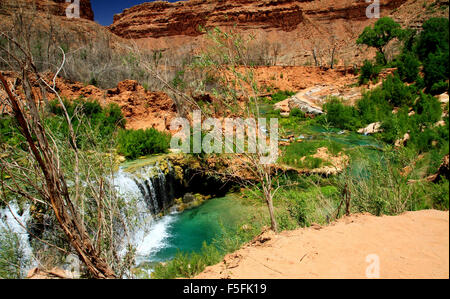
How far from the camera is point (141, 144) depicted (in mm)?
8906

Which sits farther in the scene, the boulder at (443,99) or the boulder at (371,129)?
the boulder at (371,129)

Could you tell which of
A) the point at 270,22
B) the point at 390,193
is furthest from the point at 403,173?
the point at 270,22

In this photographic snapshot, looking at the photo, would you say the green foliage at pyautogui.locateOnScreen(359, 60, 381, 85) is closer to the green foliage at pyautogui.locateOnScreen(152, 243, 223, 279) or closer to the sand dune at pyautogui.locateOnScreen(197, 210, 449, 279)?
the sand dune at pyautogui.locateOnScreen(197, 210, 449, 279)

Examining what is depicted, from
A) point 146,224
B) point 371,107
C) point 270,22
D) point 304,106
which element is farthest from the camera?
point 270,22

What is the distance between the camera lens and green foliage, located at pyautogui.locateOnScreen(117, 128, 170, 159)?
874 cm

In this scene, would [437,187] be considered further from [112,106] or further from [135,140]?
[112,106]

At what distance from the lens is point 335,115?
1248 centimetres

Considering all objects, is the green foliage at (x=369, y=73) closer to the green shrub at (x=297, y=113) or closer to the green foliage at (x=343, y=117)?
the green foliage at (x=343, y=117)

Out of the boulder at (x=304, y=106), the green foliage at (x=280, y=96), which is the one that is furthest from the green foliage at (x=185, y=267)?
the green foliage at (x=280, y=96)

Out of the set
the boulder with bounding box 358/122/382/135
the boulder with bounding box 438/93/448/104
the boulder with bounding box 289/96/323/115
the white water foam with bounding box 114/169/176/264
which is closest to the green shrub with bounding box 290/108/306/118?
the boulder with bounding box 289/96/323/115

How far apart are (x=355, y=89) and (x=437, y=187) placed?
584 inches

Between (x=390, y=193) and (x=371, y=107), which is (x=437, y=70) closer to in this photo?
(x=390, y=193)

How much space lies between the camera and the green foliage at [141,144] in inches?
344
